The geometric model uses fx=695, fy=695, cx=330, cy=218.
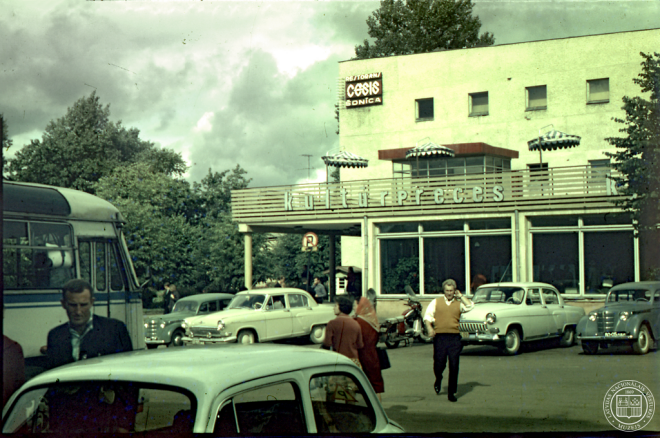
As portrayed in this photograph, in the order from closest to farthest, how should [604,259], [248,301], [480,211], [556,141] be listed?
[248,301] → [604,259] → [556,141] → [480,211]

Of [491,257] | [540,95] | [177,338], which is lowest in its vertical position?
[177,338]

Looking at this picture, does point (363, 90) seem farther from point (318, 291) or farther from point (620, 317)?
point (318, 291)

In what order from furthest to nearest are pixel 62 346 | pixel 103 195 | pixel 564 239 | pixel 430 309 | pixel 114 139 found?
pixel 564 239 < pixel 430 309 < pixel 103 195 < pixel 114 139 < pixel 62 346

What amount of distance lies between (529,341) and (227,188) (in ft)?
32.5

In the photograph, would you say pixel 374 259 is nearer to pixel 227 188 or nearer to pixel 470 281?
pixel 470 281

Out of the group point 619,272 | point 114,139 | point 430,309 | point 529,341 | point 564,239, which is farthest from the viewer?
point 564,239

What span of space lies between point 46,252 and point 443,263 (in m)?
16.7

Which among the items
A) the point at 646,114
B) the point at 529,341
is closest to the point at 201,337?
the point at 529,341

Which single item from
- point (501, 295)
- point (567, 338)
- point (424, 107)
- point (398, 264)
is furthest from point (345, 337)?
point (398, 264)

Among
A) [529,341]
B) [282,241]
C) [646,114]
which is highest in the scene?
[646,114]

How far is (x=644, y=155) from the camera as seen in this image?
6.23m

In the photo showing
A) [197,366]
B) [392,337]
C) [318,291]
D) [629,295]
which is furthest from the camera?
[318,291]

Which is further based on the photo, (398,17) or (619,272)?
(619,272)

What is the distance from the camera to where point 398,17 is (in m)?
5.12
